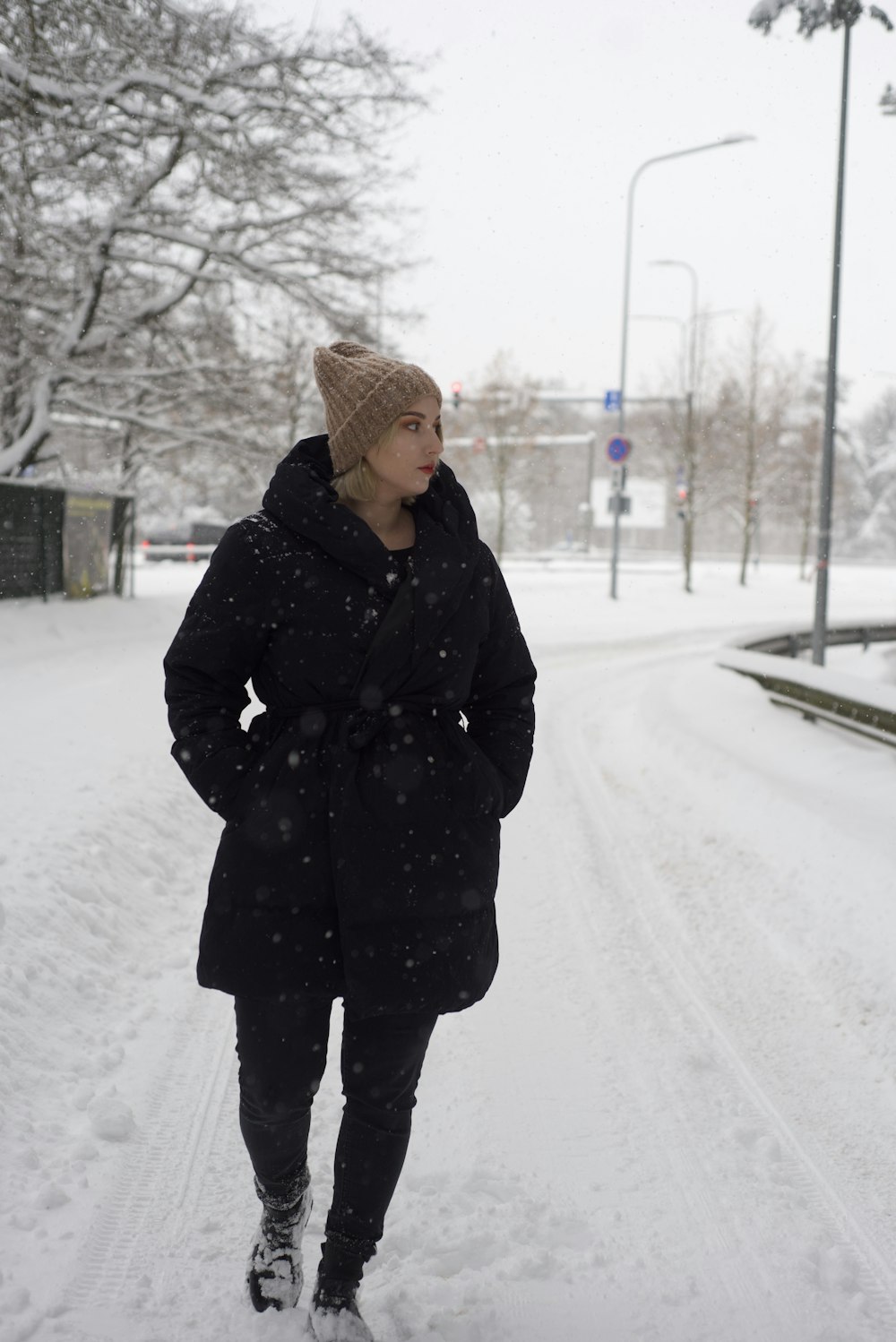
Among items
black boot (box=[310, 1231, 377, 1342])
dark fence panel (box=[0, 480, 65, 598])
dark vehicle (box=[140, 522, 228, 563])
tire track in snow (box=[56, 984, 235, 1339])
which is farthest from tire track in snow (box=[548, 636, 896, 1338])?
dark vehicle (box=[140, 522, 228, 563])

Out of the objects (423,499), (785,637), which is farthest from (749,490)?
(423,499)

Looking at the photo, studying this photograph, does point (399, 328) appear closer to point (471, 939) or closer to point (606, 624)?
point (606, 624)

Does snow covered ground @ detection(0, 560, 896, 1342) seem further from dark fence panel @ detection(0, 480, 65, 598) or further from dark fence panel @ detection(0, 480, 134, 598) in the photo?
dark fence panel @ detection(0, 480, 134, 598)

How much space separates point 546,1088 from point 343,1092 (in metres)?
1.33

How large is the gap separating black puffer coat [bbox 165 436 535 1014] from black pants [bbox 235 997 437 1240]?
0.09 meters

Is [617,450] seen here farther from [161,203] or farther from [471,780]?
[471,780]

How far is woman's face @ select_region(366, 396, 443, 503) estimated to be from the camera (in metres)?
2.29

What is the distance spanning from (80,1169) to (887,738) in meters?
6.17

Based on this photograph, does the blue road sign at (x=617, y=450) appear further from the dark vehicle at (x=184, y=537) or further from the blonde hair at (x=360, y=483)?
the blonde hair at (x=360, y=483)

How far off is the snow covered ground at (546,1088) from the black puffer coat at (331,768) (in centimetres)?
81

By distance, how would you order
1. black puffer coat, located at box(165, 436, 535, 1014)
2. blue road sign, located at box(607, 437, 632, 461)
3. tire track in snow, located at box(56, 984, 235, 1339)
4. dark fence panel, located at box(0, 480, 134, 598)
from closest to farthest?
black puffer coat, located at box(165, 436, 535, 1014)
tire track in snow, located at box(56, 984, 235, 1339)
dark fence panel, located at box(0, 480, 134, 598)
blue road sign, located at box(607, 437, 632, 461)

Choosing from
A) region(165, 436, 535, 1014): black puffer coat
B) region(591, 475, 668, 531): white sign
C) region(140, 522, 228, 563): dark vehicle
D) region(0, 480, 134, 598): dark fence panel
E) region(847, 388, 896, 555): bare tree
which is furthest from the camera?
region(847, 388, 896, 555): bare tree

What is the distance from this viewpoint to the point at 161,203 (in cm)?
1419

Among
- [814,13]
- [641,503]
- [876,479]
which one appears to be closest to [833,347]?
[814,13]
